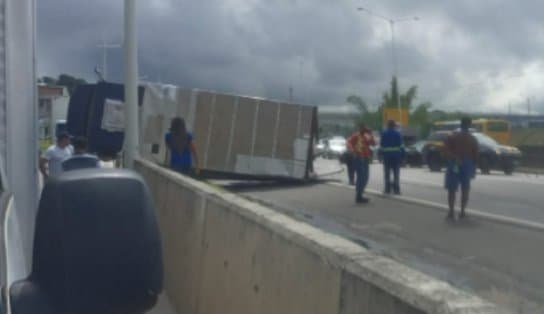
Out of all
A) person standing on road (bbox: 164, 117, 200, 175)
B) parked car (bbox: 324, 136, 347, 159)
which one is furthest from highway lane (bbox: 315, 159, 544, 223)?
parked car (bbox: 324, 136, 347, 159)

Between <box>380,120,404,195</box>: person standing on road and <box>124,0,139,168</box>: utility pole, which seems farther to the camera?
<box>380,120,404,195</box>: person standing on road

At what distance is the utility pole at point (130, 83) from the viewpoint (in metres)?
17.8

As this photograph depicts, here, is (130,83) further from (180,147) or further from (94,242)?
(94,242)

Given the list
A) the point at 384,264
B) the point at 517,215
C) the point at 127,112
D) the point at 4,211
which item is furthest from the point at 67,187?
the point at 127,112

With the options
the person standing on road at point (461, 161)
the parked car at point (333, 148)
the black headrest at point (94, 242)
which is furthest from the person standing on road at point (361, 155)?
the parked car at point (333, 148)

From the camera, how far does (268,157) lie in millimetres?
25875

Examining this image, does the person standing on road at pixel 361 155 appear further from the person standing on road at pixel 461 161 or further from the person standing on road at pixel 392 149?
the person standing on road at pixel 461 161

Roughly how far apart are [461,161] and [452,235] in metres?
2.31

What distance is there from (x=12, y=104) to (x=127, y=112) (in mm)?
14349

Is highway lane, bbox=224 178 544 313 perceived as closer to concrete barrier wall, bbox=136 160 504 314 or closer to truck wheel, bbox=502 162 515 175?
concrete barrier wall, bbox=136 160 504 314

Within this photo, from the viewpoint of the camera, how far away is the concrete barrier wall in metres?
3.30

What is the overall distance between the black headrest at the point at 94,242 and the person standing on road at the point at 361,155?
16438 mm

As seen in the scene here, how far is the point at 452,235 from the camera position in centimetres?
1371

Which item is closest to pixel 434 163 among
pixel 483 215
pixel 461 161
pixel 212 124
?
pixel 212 124
